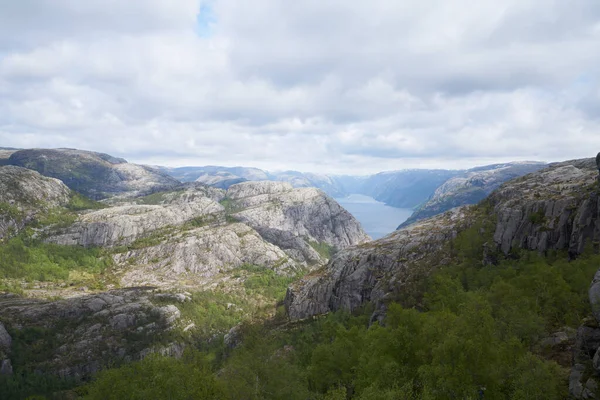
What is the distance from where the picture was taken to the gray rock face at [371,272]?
5645 inches

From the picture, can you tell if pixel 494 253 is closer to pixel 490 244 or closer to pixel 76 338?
pixel 490 244

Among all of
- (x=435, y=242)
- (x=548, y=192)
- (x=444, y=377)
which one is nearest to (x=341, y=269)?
(x=435, y=242)

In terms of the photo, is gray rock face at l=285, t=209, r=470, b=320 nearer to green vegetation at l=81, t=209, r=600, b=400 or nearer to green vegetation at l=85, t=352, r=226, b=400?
green vegetation at l=81, t=209, r=600, b=400

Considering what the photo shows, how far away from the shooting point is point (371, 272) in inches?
6289

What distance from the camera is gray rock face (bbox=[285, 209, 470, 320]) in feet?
470

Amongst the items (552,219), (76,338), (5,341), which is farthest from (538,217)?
(5,341)

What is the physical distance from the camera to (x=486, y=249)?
391 ft

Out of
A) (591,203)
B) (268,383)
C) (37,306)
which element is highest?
(591,203)

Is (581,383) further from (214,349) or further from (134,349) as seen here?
(134,349)

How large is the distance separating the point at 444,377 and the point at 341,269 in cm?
13711

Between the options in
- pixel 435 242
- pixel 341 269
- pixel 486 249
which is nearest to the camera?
pixel 486 249

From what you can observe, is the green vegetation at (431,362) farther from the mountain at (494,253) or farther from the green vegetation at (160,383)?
the mountain at (494,253)

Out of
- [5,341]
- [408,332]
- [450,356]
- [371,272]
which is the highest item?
[450,356]

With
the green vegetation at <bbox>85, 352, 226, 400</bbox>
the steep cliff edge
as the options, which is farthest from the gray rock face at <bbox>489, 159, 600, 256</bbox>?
the green vegetation at <bbox>85, 352, 226, 400</bbox>
